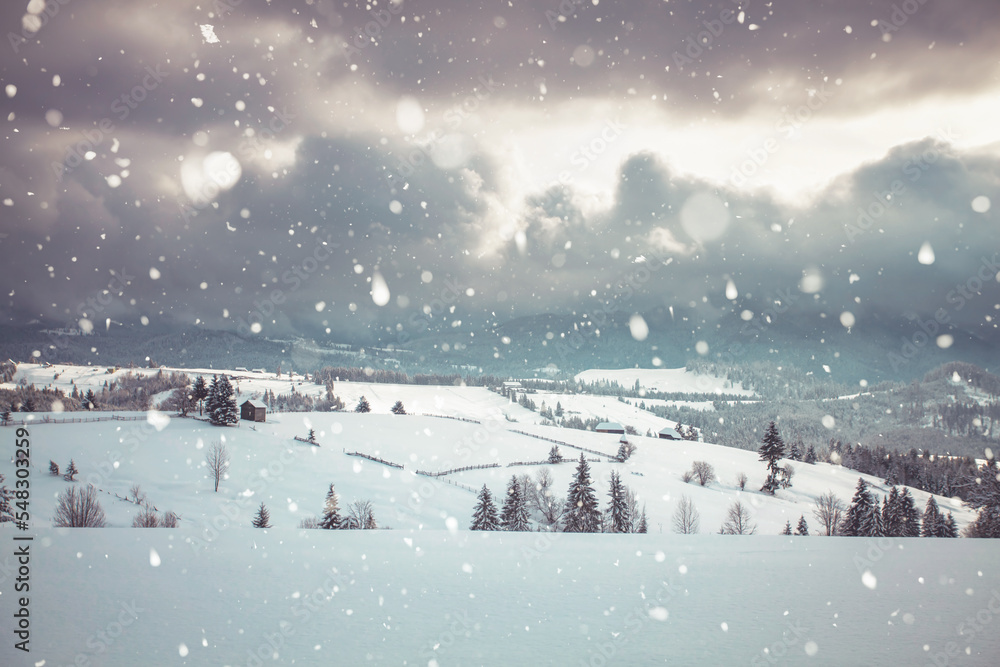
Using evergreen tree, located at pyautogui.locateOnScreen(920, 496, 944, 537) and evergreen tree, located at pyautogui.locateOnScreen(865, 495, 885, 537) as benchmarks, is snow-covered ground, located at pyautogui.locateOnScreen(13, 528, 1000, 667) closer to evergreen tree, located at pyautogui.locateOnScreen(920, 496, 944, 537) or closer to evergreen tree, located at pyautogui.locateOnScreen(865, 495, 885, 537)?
evergreen tree, located at pyautogui.locateOnScreen(865, 495, 885, 537)

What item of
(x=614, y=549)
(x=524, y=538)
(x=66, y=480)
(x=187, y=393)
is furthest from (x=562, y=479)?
(x=187, y=393)

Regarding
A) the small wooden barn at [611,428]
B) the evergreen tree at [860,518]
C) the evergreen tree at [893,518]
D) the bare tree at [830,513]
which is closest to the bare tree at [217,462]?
the evergreen tree at [860,518]

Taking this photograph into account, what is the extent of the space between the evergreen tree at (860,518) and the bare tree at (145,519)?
215 ft

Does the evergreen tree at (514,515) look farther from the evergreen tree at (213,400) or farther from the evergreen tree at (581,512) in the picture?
the evergreen tree at (213,400)

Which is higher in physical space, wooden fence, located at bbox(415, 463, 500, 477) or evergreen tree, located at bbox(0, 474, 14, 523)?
evergreen tree, located at bbox(0, 474, 14, 523)

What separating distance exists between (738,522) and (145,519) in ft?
202

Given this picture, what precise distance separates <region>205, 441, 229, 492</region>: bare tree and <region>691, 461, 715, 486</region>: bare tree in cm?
7436

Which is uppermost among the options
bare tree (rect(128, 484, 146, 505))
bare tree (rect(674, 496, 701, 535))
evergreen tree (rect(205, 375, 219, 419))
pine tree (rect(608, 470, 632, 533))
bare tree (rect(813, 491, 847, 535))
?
evergreen tree (rect(205, 375, 219, 419))

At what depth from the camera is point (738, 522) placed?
58.2 m

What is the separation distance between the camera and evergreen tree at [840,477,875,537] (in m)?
49.5

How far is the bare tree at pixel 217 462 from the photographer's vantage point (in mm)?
62072

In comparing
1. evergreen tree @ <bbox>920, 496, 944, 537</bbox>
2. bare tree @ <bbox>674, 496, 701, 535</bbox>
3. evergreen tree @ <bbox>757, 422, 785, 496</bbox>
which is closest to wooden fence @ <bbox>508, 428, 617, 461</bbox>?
evergreen tree @ <bbox>757, 422, 785, 496</bbox>

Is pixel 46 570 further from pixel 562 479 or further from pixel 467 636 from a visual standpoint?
pixel 562 479

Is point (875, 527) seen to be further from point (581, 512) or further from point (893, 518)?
point (581, 512)
